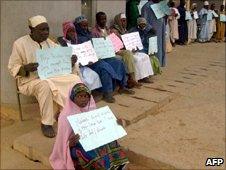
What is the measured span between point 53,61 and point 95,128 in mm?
1663

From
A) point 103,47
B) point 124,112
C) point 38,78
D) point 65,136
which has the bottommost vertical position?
point 124,112

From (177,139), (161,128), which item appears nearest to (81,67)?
(161,128)

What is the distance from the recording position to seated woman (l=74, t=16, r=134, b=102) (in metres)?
5.43

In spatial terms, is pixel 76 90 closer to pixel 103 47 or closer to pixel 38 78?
pixel 38 78

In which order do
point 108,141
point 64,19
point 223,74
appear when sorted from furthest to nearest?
point 223,74, point 64,19, point 108,141

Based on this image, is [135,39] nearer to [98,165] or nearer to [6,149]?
[6,149]

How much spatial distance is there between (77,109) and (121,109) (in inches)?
76.1

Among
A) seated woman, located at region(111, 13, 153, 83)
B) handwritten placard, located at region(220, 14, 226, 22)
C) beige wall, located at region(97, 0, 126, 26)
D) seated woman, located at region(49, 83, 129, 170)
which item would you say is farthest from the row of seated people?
handwritten placard, located at region(220, 14, 226, 22)

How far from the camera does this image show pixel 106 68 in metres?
5.41

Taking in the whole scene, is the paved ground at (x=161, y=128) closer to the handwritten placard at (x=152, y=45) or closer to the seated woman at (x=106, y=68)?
the seated woman at (x=106, y=68)

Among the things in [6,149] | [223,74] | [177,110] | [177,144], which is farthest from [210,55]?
[6,149]

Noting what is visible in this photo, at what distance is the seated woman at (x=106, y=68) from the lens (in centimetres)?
543

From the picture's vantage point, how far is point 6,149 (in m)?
4.40

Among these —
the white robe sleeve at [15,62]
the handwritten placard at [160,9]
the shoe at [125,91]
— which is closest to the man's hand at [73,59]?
the white robe sleeve at [15,62]
